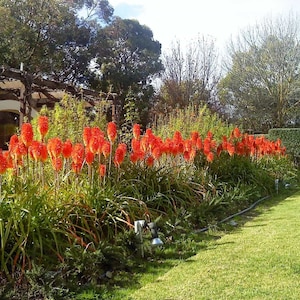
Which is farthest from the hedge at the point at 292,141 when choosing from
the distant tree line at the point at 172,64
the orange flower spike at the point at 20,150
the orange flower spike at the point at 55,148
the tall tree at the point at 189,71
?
the orange flower spike at the point at 20,150

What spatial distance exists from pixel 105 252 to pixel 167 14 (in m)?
11.7

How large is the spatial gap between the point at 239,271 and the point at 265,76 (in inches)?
688

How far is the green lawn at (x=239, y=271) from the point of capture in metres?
2.55

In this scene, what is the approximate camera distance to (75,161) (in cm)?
341

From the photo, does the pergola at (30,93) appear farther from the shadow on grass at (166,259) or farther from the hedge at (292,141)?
the hedge at (292,141)

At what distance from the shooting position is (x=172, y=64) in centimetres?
1945

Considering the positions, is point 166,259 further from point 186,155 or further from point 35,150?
point 186,155

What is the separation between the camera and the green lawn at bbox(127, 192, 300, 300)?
2.55 m

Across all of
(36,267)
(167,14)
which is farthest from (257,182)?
(167,14)

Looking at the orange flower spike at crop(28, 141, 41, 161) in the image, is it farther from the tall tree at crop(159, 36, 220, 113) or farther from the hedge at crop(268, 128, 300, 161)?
the tall tree at crop(159, 36, 220, 113)

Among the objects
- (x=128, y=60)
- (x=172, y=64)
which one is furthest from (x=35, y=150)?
(x=172, y=64)

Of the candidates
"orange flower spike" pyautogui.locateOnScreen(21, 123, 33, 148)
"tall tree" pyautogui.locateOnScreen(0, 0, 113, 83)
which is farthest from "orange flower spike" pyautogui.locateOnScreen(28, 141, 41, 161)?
"tall tree" pyautogui.locateOnScreen(0, 0, 113, 83)

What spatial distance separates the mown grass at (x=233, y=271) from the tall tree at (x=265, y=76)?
51.4ft

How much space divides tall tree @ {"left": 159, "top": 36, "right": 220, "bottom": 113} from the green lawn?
1502 cm
